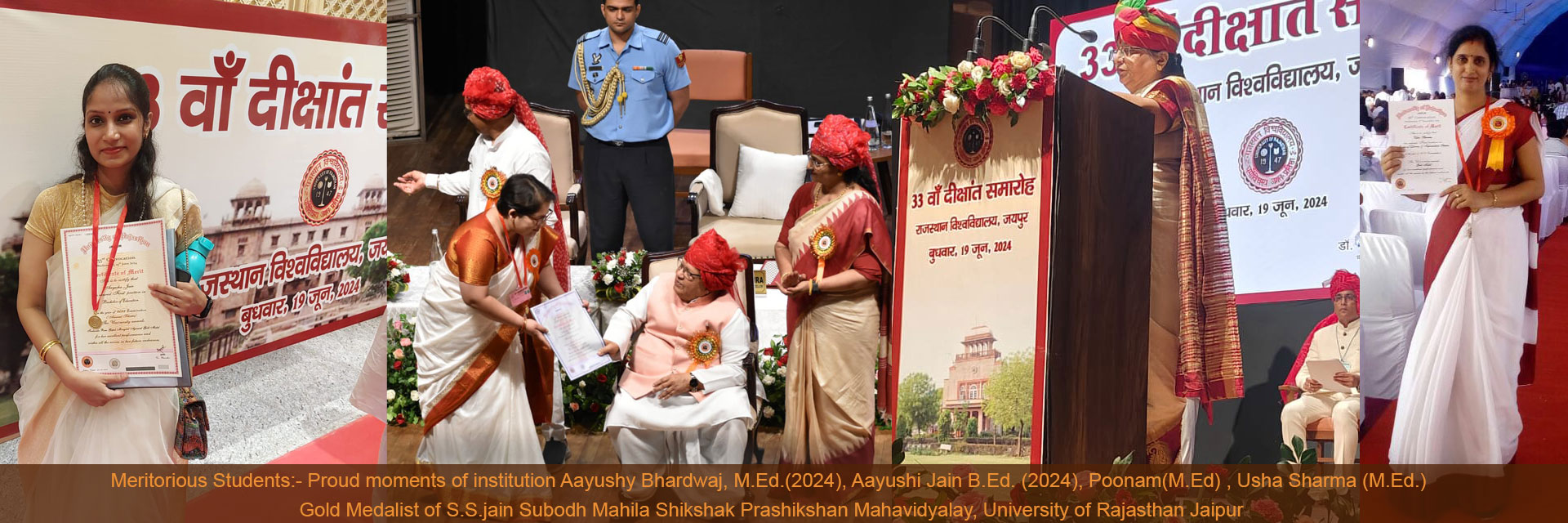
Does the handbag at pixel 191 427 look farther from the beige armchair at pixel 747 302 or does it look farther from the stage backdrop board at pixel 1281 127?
the stage backdrop board at pixel 1281 127

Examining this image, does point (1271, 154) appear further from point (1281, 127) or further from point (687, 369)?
point (687, 369)

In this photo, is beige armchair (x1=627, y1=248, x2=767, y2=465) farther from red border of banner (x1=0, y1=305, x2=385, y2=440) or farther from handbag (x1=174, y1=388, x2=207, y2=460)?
handbag (x1=174, y1=388, x2=207, y2=460)

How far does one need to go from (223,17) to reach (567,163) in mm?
2477

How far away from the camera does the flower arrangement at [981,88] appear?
9.04 feet

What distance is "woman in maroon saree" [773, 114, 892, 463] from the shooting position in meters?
3.68

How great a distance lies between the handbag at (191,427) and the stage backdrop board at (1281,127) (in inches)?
98.6

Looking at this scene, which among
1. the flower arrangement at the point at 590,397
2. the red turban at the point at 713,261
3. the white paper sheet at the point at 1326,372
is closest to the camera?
the white paper sheet at the point at 1326,372

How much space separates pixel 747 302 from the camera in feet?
13.5

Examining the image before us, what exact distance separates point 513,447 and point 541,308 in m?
0.49

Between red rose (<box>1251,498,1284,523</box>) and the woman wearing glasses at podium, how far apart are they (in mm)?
267

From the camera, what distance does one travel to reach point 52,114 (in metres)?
2.33

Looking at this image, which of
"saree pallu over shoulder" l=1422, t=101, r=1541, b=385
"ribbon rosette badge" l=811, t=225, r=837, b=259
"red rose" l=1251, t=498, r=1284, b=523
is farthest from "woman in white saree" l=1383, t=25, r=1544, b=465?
"ribbon rosette badge" l=811, t=225, r=837, b=259

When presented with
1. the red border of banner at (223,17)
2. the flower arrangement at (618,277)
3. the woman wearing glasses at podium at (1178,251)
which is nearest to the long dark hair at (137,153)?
the red border of banner at (223,17)

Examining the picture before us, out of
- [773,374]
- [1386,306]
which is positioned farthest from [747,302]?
[1386,306]
